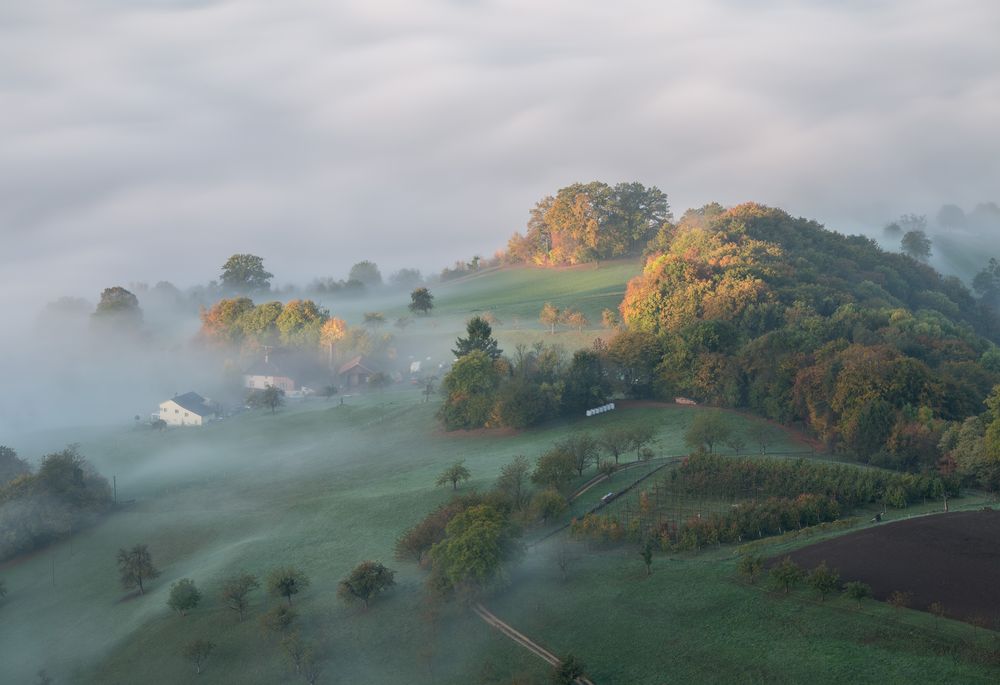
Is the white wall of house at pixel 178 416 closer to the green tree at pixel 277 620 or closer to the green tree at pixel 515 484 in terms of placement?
the green tree at pixel 515 484

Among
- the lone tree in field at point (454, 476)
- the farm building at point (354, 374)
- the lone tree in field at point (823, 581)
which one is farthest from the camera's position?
the farm building at point (354, 374)

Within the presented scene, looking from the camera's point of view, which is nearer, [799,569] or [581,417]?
[799,569]

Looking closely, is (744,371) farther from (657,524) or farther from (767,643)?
(767,643)

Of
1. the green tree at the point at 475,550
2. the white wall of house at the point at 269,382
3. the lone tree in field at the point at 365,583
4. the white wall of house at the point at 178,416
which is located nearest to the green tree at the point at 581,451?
the green tree at the point at 475,550

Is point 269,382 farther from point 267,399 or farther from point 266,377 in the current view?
point 267,399

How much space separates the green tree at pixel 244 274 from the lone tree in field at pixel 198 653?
124803mm

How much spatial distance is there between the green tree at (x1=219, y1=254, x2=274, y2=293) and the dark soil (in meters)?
134

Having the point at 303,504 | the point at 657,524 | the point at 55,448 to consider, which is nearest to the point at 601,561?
the point at 657,524

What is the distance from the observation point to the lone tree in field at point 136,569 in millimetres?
52781

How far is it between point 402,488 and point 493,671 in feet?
80.5

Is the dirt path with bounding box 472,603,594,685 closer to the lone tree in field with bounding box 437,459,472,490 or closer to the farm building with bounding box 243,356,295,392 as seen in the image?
the lone tree in field with bounding box 437,459,472,490

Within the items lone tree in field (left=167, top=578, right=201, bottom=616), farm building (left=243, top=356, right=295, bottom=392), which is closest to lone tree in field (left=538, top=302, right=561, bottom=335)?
farm building (left=243, top=356, right=295, bottom=392)

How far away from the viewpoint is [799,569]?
39.5 meters

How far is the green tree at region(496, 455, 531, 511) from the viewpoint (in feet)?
175
